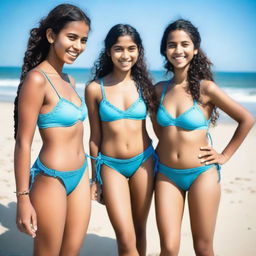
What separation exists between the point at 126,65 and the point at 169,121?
2.40 ft

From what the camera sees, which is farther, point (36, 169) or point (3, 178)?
point (3, 178)

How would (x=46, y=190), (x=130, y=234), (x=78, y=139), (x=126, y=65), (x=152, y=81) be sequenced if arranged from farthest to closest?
1. (x=152, y=81)
2. (x=126, y=65)
3. (x=130, y=234)
4. (x=78, y=139)
5. (x=46, y=190)

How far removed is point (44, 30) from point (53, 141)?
952 millimetres

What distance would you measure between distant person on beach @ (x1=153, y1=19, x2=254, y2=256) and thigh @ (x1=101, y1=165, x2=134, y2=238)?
295 mm

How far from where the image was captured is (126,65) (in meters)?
3.36

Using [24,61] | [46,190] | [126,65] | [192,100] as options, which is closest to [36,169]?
[46,190]

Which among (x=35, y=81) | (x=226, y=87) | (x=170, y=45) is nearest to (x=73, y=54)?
(x=35, y=81)

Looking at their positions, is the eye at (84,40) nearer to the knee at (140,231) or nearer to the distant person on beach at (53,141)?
the distant person on beach at (53,141)

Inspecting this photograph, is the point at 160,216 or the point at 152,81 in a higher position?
the point at 152,81

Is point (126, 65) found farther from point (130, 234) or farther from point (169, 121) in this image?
→ point (130, 234)

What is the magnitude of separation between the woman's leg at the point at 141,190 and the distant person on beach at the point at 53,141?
2.09 ft

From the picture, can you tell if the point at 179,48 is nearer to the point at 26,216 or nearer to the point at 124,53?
the point at 124,53

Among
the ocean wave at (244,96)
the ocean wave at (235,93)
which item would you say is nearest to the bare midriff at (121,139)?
the ocean wave at (235,93)

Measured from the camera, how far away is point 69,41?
8.73 ft
